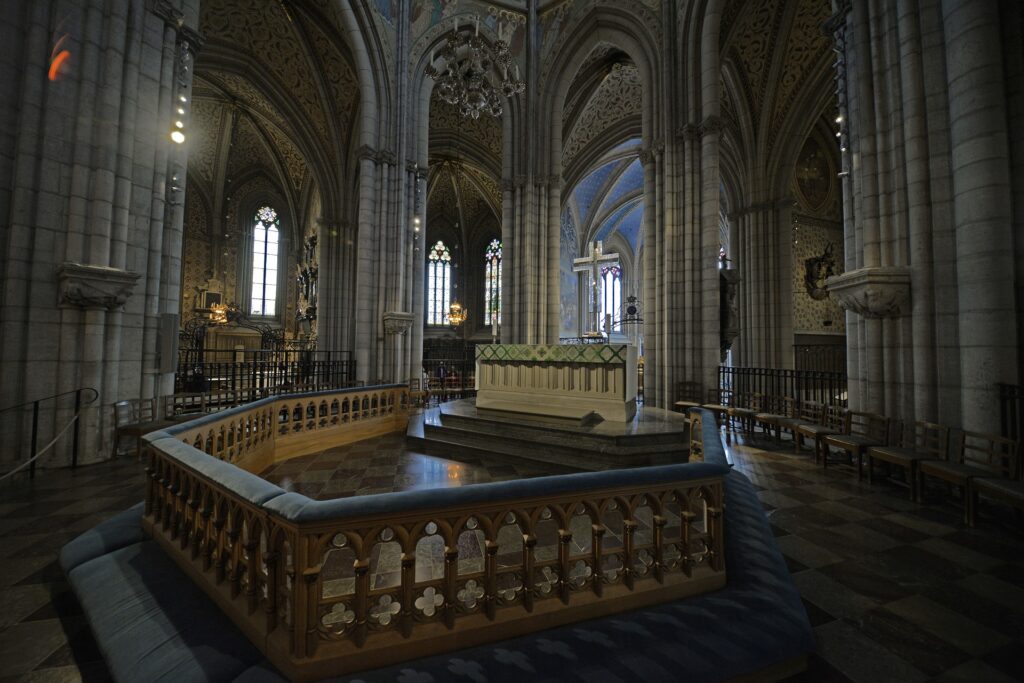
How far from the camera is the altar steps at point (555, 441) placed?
4676 millimetres

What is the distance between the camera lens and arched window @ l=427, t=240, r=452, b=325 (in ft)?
80.8

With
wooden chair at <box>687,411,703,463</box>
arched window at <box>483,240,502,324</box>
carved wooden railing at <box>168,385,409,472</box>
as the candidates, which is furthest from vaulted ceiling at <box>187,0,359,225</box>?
wooden chair at <box>687,411,703,463</box>

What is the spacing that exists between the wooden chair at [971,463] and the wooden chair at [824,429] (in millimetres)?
1052

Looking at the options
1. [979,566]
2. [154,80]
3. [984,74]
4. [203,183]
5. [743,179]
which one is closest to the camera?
[979,566]

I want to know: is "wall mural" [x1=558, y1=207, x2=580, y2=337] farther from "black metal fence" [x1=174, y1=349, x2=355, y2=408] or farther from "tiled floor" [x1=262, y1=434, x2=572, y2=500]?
"tiled floor" [x1=262, y1=434, x2=572, y2=500]

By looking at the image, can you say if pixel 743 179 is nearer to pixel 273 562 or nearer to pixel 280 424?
pixel 280 424

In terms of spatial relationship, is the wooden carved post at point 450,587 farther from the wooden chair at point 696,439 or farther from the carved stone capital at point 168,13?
the carved stone capital at point 168,13

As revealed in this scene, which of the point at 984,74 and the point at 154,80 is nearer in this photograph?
the point at 984,74

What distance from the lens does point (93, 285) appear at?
4816 millimetres

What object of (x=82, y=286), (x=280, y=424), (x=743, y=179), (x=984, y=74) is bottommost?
(x=280, y=424)

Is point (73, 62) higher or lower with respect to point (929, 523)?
higher

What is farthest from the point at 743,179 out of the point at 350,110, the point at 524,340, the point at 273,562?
the point at 273,562

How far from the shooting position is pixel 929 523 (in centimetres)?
328

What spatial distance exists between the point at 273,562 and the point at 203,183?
22.7 metres
